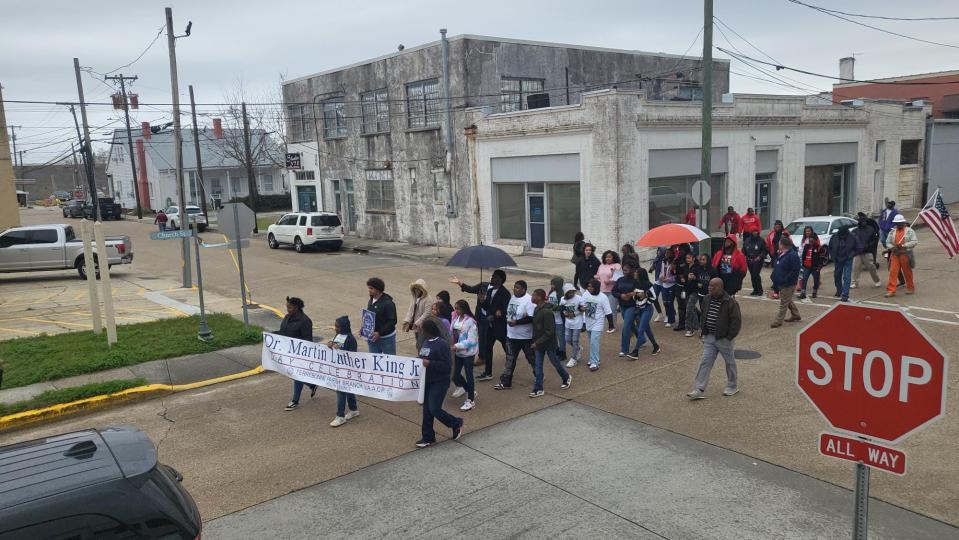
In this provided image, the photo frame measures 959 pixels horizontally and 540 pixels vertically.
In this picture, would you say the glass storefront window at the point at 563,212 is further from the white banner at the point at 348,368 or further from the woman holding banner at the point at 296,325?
the white banner at the point at 348,368

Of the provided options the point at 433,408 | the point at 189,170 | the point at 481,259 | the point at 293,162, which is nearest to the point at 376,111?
the point at 293,162

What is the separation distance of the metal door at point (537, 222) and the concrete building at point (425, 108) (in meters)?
2.86

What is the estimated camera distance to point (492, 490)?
7.01 meters

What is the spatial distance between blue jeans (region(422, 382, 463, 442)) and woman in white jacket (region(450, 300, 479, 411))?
4.00 ft

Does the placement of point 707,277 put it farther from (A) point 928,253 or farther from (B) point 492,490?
(A) point 928,253

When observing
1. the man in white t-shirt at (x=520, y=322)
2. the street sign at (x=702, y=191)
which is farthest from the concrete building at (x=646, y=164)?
the man in white t-shirt at (x=520, y=322)

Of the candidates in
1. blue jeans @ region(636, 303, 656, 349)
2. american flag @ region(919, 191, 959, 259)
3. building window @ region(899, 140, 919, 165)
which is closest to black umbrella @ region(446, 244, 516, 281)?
blue jeans @ region(636, 303, 656, 349)

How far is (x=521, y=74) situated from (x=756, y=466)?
2285 cm

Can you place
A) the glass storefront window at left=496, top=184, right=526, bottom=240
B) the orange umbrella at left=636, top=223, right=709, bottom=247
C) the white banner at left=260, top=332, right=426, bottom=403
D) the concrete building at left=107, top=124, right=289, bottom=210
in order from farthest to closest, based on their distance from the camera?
the concrete building at left=107, top=124, right=289, bottom=210, the glass storefront window at left=496, top=184, right=526, bottom=240, the orange umbrella at left=636, top=223, right=709, bottom=247, the white banner at left=260, top=332, right=426, bottom=403

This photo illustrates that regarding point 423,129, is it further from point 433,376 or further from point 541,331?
point 433,376

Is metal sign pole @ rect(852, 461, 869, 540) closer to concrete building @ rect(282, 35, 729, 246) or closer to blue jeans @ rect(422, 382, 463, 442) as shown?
blue jeans @ rect(422, 382, 463, 442)

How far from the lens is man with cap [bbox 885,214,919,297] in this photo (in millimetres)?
14953

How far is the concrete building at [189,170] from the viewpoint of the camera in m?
62.6

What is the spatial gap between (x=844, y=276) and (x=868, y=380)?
505 inches
